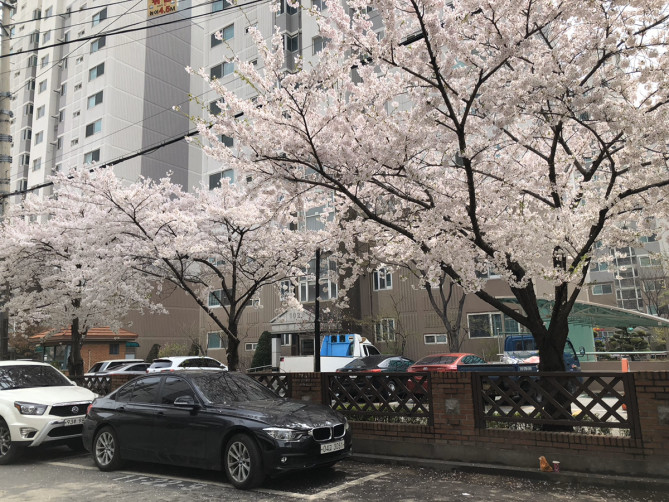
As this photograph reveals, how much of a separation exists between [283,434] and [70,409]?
189 inches

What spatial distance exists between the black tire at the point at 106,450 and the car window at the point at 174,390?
109 cm

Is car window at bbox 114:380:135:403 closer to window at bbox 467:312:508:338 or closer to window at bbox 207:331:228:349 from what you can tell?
window at bbox 467:312:508:338

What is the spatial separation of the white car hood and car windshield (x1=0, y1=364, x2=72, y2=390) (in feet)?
0.91

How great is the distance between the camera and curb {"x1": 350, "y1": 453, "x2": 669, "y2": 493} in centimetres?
615

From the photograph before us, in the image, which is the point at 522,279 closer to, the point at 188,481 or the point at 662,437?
the point at 662,437

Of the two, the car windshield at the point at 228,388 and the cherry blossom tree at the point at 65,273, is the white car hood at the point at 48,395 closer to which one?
the car windshield at the point at 228,388

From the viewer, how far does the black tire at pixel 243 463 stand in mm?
6273

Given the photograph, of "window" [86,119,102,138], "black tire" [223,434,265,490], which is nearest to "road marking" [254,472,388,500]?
"black tire" [223,434,265,490]

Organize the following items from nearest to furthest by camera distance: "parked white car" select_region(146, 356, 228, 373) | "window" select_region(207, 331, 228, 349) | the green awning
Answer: "parked white car" select_region(146, 356, 228, 373)
the green awning
"window" select_region(207, 331, 228, 349)

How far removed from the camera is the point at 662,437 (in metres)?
6.29

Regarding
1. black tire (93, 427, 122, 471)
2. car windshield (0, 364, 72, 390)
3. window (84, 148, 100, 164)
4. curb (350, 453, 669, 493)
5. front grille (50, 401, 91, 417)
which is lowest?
curb (350, 453, 669, 493)

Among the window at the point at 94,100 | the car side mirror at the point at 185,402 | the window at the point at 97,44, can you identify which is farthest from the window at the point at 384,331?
the window at the point at 97,44

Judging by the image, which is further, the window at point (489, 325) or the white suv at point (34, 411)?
the window at point (489, 325)

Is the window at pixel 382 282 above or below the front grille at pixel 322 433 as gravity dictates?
above
